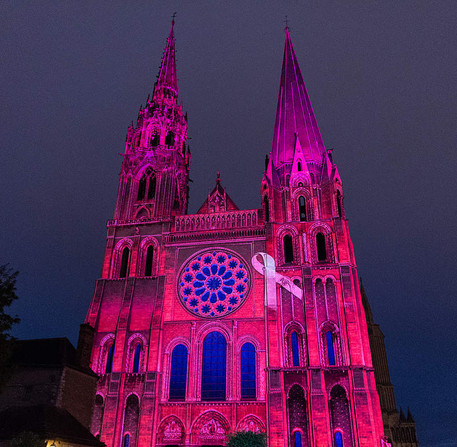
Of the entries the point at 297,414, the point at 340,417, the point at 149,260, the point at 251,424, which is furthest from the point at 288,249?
the point at 251,424

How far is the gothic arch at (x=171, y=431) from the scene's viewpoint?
30.0 metres

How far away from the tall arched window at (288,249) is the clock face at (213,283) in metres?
3.30

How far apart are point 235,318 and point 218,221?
27.9 ft

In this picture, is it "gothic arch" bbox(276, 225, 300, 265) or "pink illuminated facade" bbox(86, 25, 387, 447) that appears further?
"gothic arch" bbox(276, 225, 300, 265)

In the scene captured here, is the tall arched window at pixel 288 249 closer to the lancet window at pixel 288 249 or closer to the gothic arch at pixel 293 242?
the lancet window at pixel 288 249

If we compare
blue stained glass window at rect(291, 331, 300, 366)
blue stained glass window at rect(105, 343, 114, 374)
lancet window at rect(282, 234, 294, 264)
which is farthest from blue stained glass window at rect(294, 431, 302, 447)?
blue stained glass window at rect(105, 343, 114, 374)

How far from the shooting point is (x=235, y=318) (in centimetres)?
3325

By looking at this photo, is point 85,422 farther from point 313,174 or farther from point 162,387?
point 313,174

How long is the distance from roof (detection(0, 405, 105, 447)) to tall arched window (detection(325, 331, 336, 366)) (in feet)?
50.6

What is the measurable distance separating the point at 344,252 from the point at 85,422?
20988mm

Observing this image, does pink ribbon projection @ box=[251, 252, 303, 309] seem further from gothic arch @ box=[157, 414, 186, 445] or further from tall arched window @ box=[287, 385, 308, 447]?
gothic arch @ box=[157, 414, 186, 445]

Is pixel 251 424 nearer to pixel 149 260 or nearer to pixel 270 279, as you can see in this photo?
pixel 270 279

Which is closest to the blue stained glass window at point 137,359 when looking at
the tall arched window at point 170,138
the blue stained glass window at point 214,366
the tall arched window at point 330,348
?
the blue stained glass window at point 214,366

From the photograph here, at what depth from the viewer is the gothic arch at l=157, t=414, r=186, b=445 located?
1180 inches
